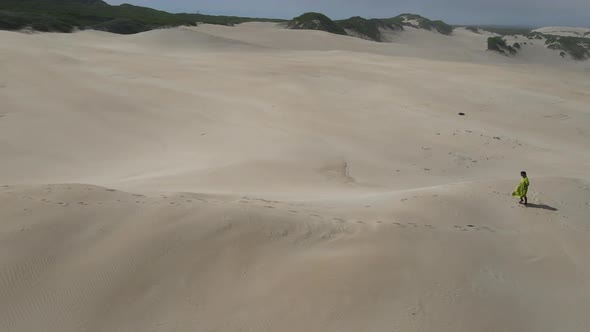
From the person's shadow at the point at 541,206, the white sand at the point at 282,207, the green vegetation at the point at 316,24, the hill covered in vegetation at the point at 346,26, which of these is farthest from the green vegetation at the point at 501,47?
the person's shadow at the point at 541,206

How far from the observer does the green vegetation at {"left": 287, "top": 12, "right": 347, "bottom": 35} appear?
181ft

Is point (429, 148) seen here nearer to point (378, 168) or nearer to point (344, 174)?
point (378, 168)

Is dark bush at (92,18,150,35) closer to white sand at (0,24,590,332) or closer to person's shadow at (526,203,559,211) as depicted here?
white sand at (0,24,590,332)

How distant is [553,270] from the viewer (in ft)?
18.8

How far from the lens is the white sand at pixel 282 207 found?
4.52 m

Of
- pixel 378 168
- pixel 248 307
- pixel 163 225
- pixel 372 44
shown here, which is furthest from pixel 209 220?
pixel 372 44

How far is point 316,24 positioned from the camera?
5528 cm

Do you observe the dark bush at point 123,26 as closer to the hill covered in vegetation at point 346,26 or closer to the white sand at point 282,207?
the hill covered in vegetation at point 346,26

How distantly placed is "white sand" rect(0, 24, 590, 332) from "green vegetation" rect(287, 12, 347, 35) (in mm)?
36640

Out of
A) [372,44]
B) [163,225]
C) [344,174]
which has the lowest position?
[344,174]

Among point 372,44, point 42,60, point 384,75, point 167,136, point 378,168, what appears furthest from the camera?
point 372,44

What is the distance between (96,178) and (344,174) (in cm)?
546

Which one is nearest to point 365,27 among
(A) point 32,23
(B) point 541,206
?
(A) point 32,23

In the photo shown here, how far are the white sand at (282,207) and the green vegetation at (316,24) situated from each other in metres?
36.6
